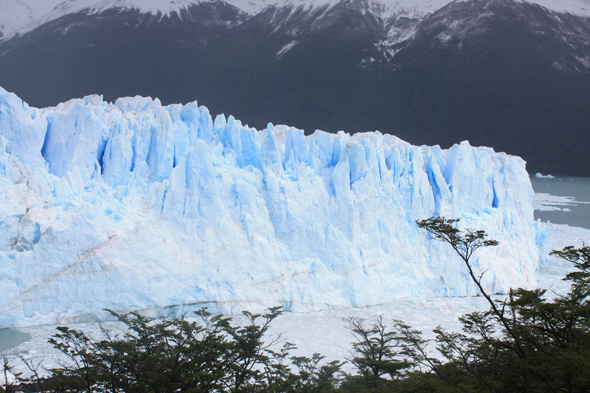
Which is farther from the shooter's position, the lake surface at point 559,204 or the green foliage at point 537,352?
the lake surface at point 559,204

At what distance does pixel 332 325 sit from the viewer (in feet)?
31.5

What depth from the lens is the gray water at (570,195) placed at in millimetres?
26297

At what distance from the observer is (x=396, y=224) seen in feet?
40.4

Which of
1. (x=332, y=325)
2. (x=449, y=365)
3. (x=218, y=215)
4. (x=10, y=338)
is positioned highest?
→ (x=218, y=215)

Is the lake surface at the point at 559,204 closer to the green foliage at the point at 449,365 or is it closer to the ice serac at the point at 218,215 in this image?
the ice serac at the point at 218,215

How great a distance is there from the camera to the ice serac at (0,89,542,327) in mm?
9406

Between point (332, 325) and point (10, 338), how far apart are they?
21.9ft

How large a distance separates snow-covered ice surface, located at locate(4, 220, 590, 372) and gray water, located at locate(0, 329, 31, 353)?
0.13 m

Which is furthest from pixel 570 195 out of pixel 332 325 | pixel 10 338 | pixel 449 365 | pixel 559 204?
pixel 10 338

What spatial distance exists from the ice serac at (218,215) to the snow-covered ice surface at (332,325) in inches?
15.7

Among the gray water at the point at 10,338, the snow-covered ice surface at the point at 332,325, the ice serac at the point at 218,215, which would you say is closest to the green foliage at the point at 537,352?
the snow-covered ice surface at the point at 332,325

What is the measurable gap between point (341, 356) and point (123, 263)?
5383 millimetres

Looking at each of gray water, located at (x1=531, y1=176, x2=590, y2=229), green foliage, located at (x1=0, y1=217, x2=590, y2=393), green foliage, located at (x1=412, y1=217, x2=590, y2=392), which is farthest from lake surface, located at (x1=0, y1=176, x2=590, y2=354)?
green foliage, located at (x1=412, y1=217, x2=590, y2=392)

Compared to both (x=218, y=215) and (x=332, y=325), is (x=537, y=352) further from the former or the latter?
(x=218, y=215)
